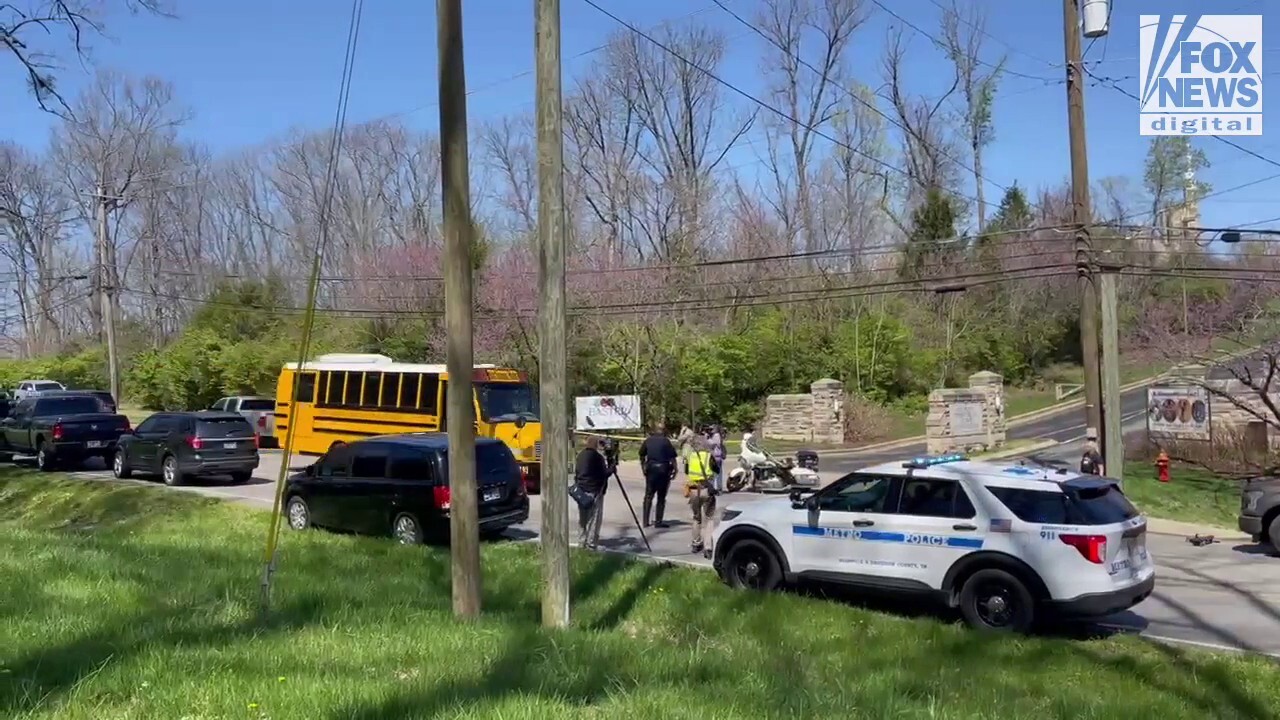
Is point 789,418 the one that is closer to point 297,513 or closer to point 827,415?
point 827,415

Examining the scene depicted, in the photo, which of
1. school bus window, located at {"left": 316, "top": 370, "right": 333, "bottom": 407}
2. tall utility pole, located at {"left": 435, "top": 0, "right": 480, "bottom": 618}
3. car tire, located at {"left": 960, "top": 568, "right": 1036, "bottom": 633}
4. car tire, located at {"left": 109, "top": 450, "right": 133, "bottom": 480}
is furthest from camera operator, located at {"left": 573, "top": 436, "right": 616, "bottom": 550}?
car tire, located at {"left": 109, "top": 450, "right": 133, "bottom": 480}

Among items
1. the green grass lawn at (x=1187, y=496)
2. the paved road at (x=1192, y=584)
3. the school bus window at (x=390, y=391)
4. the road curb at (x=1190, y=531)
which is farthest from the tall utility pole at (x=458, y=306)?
the school bus window at (x=390, y=391)

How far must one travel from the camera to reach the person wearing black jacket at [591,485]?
15.3 meters

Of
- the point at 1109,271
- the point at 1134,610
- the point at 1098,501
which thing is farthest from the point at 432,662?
the point at 1109,271

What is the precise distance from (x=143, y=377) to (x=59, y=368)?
1306cm

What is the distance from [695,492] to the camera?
15.5 metres

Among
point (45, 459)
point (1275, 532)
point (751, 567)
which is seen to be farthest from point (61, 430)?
point (1275, 532)

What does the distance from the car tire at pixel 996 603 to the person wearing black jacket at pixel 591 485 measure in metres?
5.93

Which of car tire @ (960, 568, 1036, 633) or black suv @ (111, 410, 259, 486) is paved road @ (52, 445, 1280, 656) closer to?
car tire @ (960, 568, 1036, 633)

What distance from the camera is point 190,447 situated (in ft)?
79.1

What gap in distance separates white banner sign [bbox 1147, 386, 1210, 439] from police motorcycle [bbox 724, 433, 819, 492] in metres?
9.44

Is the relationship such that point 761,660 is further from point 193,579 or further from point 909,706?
point 193,579

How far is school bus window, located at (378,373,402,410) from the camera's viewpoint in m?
25.1

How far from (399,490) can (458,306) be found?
6.95m
